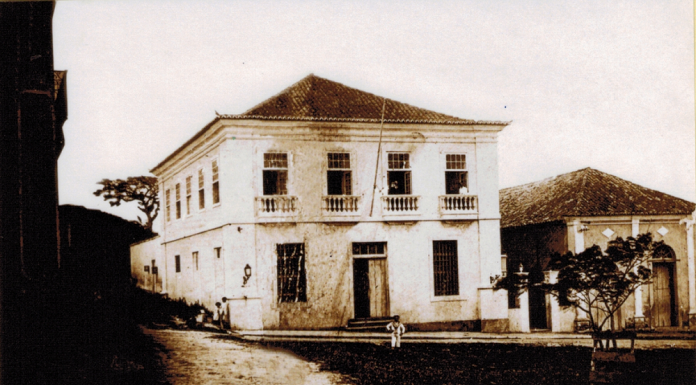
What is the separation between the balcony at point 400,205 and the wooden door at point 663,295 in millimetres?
1931

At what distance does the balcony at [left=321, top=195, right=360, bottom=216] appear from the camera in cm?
440

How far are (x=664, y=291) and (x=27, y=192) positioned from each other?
4.67m

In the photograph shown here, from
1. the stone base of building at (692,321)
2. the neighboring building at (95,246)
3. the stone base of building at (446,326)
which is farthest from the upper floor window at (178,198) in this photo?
the stone base of building at (692,321)

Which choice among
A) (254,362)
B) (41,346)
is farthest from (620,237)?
(41,346)

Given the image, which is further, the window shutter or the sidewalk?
the window shutter

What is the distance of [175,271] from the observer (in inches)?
173

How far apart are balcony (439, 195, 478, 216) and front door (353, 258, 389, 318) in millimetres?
587

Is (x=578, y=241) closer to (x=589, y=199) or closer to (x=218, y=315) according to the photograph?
(x=589, y=199)

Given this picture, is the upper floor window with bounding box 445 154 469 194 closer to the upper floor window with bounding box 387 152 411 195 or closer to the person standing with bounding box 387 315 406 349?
the upper floor window with bounding box 387 152 411 195

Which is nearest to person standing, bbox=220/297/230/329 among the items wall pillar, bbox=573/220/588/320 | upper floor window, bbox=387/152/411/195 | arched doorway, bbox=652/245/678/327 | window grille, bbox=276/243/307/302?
window grille, bbox=276/243/307/302

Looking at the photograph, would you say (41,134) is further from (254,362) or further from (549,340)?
(549,340)

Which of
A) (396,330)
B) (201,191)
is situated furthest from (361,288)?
(201,191)

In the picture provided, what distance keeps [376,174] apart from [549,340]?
1.85 meters

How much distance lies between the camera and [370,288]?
4.52 meters
